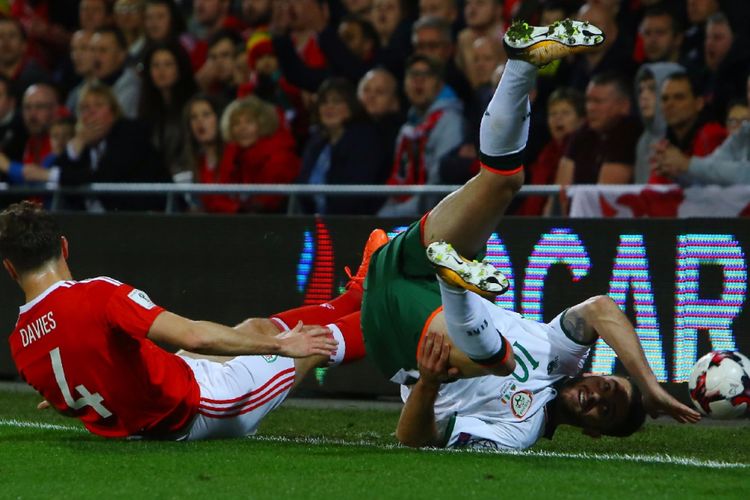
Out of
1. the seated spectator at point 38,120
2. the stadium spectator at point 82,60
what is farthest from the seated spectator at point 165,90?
the stadium spectator at point 82,60

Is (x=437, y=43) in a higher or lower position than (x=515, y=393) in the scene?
higher

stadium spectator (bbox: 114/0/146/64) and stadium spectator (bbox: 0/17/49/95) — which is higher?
stadium spectator (bbox: 114/0/146/64)

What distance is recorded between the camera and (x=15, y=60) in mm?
15867

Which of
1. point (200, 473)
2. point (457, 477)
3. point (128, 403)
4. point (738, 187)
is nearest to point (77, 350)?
point (128, 403)

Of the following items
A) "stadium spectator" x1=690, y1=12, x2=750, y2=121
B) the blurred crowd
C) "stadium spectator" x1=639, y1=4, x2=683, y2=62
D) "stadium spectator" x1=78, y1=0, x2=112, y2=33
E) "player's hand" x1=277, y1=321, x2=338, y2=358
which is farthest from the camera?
"stadium spectator" x1=78, y1=0, x2=112, y2=33

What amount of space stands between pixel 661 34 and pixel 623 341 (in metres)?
4.88

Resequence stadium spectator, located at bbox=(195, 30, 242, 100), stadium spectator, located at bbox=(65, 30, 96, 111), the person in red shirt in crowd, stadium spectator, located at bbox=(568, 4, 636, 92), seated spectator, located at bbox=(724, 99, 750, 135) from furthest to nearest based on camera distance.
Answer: stadium spectator, located at bbox=(65, 30, 96, 111), stadium spectator, located at bbox=(195, 30, 242, 100), stadium spectator, located at bbox=(568, 4, 636, 92), the person in red shirt in crowd, seated spectator, located at bbox=(724, 99, 750, 135)

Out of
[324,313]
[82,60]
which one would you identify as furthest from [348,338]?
[82,60]

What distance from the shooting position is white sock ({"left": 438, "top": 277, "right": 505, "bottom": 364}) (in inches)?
258

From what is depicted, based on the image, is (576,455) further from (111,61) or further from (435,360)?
(111,61)

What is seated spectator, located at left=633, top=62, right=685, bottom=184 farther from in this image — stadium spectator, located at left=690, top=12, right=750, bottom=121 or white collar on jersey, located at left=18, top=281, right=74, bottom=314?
white collar on jersey, located at left=18, top=281, right=74, bottom=314

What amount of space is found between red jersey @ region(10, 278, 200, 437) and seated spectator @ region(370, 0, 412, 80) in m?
6.40

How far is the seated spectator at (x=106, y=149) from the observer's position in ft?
41.2

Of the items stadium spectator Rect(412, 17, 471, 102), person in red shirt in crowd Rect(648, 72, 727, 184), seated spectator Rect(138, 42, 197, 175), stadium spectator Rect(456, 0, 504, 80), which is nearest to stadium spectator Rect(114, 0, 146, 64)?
seated spectator Rect(138, 42, 197, 175)
